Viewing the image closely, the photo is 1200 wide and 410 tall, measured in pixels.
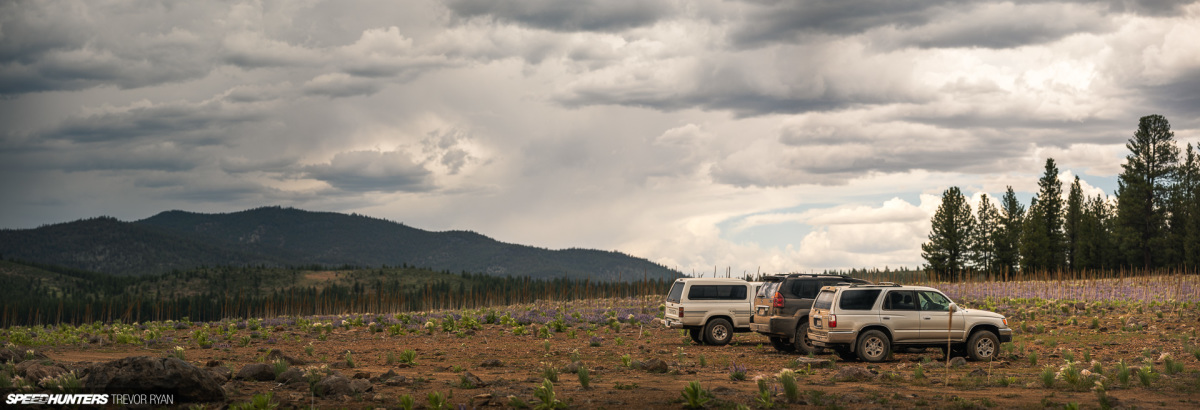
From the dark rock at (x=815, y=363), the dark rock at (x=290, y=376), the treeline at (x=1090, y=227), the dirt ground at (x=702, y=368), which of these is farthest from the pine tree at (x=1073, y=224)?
the dark rock at (x=290, y=376)

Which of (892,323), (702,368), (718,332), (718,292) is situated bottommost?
(702,368)

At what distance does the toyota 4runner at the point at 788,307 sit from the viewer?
24141 millimetres

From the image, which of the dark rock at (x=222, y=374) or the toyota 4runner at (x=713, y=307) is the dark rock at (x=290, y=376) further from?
the toyota 4runner at (x=713, y=307)

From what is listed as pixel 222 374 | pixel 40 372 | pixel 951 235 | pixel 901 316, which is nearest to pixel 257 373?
pixel 222 374

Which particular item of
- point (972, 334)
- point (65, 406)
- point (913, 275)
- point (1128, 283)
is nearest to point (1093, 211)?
point (913, 275)

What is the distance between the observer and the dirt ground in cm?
1444

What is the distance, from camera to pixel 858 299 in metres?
21.8

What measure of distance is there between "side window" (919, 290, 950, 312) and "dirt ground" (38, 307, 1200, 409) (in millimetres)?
1378

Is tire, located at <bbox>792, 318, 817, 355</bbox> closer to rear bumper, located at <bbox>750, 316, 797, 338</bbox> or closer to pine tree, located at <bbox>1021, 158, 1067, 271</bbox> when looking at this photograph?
rear bumper, located at <bbox>750, 316, 797, 338</bbox>

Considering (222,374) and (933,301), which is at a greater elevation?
(933,301)

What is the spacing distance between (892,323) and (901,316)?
12.0 inches

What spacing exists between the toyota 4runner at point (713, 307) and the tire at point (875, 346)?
6742 millimetres

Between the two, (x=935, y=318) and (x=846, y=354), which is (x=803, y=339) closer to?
(x=846, y=354)

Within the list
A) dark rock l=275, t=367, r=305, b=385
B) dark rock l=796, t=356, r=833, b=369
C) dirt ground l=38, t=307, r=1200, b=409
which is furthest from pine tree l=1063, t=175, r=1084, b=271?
dark rock l=275, t=367, r=305, b=385
